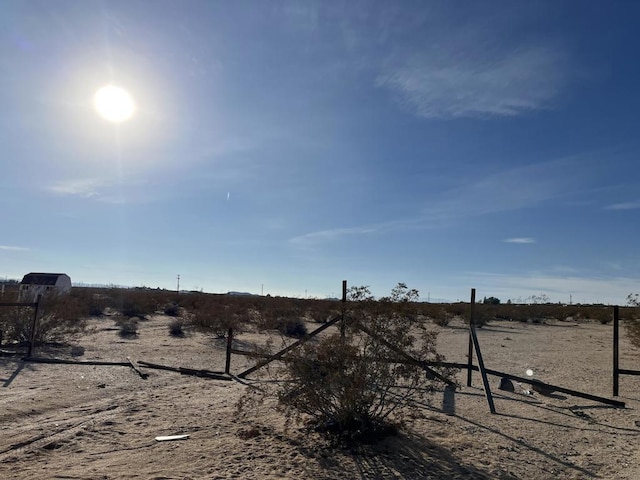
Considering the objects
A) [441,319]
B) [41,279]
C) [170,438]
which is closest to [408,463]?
[170,438]

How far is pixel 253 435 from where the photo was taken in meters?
7.50

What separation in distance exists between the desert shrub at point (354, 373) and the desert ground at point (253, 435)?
Result: 0.37 metres

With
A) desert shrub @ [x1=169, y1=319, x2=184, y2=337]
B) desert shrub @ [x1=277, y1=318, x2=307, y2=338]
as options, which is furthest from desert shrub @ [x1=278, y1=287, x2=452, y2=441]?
desert shrub @ [x1=277, y1=318, x2=307, y2=338]

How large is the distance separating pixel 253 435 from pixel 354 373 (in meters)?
1.79

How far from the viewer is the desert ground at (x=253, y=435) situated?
20.6ft

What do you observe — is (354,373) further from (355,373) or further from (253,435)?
(253,435)

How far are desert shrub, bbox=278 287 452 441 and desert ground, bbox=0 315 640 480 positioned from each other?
37 centimetres

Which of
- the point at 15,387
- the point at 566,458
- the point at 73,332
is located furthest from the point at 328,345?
the point at 73,332

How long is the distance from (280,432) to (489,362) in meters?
13.2

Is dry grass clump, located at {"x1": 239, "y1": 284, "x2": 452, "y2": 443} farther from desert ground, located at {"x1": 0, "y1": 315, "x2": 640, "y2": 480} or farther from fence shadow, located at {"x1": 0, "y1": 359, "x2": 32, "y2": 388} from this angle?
fence shadow, located at {"x1": 0, "y1": 359, "x2": 32, "y2": 388}

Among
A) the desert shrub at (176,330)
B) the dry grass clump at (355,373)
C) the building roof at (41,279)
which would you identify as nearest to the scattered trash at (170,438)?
the dry grass clump at (355,373)

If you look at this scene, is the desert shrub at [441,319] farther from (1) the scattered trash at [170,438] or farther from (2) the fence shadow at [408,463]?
(1) the scattered trash at [170,438]

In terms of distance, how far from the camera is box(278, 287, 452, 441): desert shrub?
712cm

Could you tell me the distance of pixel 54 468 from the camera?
20.2 ft
